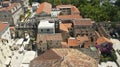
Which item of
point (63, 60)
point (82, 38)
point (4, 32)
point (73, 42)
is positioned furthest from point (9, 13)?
point (63, 60)

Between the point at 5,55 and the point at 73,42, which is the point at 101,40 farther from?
the point at 5,55

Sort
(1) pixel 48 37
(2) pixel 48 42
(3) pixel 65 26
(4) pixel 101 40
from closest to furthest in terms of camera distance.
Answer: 1. (2) pixel 48 42
2. (1) pixel 48 37
3. (4) pixel 101 40
4. (3) pixel 65 26

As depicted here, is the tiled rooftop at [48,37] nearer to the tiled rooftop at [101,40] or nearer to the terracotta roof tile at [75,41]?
the terracotta roof tile at [75,41]

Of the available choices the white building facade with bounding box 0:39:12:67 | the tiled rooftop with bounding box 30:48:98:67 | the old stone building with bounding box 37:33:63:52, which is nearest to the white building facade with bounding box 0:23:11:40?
the white building facade with bounding box 0:39:12:67

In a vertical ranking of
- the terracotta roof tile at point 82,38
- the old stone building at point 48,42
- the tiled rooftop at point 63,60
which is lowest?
the terracotta roof tile at point 82,38

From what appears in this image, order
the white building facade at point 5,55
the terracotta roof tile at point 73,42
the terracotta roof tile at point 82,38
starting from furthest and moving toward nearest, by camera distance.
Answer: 1. the terracotta roof tile at point 82,38
2. the terracotta roof tile at point 73,42
3. the white building facade at point 5,55

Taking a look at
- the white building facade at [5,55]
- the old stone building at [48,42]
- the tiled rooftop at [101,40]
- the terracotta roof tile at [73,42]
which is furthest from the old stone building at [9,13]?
the tiled rooftop at [101,40]

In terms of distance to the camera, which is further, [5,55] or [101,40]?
[101,40]

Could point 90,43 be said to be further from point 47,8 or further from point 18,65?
point 47,8

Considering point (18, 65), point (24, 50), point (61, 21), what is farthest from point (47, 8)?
point (18, 65)
